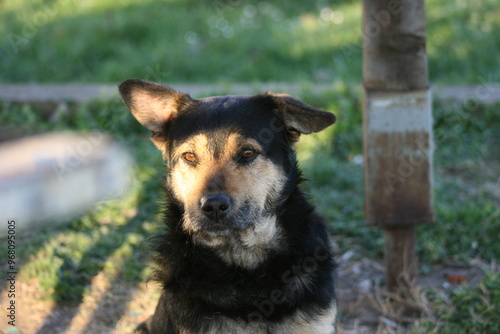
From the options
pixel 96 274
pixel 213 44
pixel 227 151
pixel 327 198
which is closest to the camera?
pixel 227 151

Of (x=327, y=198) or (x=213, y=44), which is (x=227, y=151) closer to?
(x=327, y=198)

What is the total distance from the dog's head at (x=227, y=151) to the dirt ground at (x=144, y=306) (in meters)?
1.48

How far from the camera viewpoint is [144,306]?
502cm

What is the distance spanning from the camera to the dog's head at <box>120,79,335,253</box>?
351cm

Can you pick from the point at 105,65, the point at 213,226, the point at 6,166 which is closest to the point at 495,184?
the point at 213,226

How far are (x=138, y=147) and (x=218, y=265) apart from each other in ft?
12.8

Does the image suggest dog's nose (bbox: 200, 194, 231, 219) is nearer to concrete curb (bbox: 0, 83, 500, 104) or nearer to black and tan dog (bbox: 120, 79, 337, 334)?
black and tan dog (bbox: 120, 79, 337, 334)

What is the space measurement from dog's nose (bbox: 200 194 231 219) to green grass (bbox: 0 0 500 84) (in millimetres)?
5600

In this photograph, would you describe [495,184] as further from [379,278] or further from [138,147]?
[138,147]

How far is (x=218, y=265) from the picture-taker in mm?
3723

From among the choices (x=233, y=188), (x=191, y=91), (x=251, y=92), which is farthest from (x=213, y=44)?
(x=233, y=188)

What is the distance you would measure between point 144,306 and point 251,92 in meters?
3.56

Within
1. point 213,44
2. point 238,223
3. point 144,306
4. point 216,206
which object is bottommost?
point 144,306

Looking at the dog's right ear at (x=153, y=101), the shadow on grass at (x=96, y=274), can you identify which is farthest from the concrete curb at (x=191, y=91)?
the dog's right ear at (x=153, y=101)
